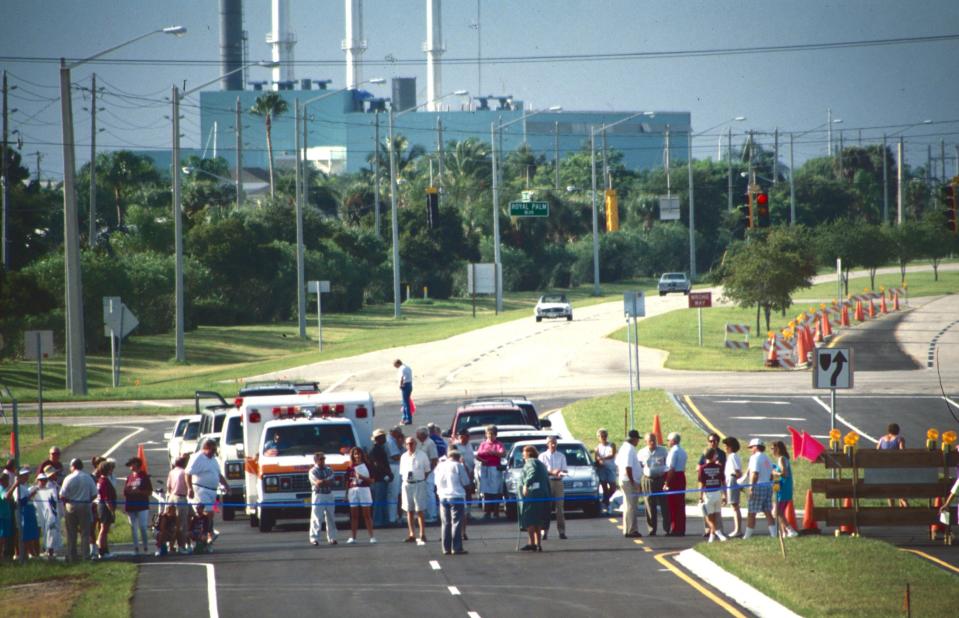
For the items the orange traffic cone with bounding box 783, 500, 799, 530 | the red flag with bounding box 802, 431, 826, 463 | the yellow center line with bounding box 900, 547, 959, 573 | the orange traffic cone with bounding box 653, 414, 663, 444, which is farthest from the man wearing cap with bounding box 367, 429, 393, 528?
the yellow center line with bounding box 900, 547, 959, 573

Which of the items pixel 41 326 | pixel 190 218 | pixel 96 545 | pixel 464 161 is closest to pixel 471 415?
pixel 96 545

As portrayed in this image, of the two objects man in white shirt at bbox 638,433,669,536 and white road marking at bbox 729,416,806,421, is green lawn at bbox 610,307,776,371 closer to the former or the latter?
white road marking at bbox 729,416,806,421

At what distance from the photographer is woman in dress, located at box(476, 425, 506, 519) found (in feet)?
80.0

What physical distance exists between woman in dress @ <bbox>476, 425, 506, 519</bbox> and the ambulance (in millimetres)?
2094

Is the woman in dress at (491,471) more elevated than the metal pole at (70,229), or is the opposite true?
the metal pole at (70,229)

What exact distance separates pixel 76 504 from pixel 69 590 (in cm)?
294

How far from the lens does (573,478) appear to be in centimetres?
2403

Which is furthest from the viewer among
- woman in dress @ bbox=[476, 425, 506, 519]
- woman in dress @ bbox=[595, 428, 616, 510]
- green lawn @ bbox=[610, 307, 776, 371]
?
green lawn @ bbox=[610, 307, 776, 371]

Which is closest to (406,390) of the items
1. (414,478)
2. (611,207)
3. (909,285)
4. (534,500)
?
(414,478)

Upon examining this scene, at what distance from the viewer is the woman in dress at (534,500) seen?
20031 millimetres

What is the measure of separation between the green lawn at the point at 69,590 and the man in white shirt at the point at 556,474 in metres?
6.44

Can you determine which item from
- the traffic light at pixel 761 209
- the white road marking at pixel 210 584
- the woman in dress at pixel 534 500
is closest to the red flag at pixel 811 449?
the woman in dress at pixel 534 500

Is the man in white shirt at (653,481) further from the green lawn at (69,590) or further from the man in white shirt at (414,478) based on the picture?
the green lawn at (69,590)

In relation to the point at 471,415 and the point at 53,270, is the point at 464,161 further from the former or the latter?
the point at 471,415
